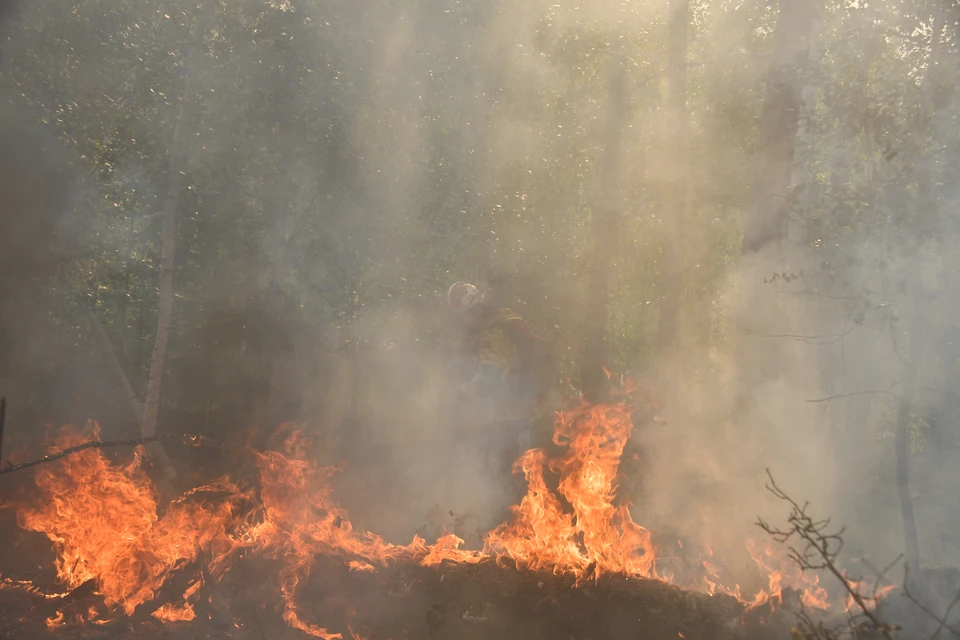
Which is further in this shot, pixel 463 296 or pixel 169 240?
pixel 463 296

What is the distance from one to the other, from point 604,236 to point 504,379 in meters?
3.36

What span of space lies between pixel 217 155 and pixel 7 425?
6.40m

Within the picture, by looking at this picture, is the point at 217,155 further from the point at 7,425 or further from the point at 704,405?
the point at 704,405

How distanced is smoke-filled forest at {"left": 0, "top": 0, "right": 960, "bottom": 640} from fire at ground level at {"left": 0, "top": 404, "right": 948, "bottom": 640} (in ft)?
0.15

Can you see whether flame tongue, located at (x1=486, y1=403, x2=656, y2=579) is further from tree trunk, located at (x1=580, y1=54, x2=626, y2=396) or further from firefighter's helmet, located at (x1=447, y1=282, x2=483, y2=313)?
firefighter's helmet, located at (x1=447, y1=282, x2=483, y2=313)

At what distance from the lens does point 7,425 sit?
11.7 meters

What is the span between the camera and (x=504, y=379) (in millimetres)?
12656

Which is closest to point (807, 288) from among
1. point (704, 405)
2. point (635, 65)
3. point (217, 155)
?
point (704, 405)

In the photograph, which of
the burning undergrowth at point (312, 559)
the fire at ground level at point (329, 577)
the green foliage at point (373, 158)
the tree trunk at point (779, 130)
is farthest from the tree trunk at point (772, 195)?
the fire at ground level at point (329, 577)

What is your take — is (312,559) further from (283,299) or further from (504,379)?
(283,299)

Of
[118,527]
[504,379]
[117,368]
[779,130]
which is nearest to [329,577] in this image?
[118,527]

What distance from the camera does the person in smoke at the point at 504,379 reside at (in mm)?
12523

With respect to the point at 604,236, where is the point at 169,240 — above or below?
below

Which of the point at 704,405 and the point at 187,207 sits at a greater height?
the point at 187,207
